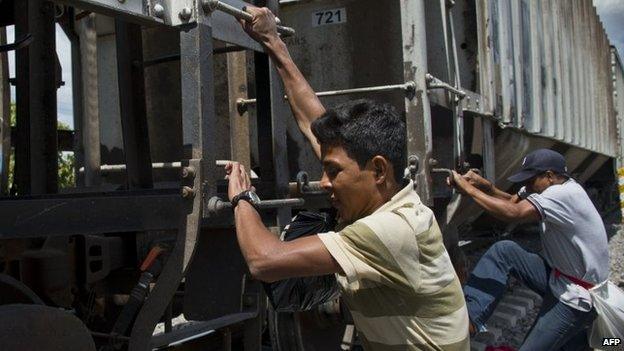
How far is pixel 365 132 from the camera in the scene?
187 cm

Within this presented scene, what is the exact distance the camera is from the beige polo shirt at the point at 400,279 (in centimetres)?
176

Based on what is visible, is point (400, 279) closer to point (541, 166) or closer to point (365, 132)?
point (365, 132)

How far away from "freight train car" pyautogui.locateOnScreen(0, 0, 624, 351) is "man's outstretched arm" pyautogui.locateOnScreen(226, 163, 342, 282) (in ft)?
0.48

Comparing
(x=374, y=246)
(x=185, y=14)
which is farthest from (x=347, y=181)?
(x=185, y=14)

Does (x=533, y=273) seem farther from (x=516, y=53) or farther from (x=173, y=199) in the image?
(x=173, y=199)

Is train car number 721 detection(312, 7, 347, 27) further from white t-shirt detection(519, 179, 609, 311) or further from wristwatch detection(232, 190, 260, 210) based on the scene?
wristwatch detection(232, 190, 260, 210)

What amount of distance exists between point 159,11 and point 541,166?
271cm

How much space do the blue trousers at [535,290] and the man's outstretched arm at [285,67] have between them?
197 centimetres

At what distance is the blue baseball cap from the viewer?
3.94 meters

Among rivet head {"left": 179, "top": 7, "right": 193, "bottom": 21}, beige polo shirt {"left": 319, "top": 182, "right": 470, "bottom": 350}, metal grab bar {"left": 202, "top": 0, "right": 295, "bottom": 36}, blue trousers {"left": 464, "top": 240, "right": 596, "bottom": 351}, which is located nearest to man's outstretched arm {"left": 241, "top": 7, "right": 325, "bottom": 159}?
metal grab bar {"left": 202, "top": 0, "right": 295, "bottom": 36}

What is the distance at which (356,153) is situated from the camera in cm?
187

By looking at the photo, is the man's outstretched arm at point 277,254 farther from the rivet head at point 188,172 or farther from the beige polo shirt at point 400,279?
the rivet head at point 188,172

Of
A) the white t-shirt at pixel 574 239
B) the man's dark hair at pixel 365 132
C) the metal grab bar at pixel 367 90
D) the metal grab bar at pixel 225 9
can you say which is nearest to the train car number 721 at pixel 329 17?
the metal grab bar at pixel 367 90

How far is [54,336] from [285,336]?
1279mm
